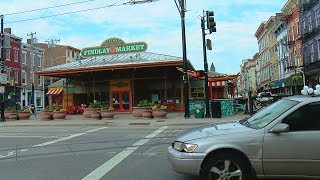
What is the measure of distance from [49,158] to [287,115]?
21.3 ft

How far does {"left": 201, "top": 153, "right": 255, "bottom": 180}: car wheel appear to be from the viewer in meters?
6.15

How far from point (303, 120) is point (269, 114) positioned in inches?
27.1

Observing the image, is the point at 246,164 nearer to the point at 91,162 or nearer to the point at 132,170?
the point at 132,170

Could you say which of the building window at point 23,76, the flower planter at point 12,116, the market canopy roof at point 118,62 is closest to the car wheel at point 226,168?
the market canopy roof at point 118,62

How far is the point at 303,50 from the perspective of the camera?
163 ft

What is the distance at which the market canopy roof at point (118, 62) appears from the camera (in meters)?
33.6

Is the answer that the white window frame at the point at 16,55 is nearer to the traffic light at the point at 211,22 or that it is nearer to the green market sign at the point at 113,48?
the green market sign at the point at 113,48

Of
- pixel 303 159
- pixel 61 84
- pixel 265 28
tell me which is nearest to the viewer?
pixel 303 159

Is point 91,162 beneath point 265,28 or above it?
beneath

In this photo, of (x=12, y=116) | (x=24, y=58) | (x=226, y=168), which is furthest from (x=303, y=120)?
(x=24, y=58)

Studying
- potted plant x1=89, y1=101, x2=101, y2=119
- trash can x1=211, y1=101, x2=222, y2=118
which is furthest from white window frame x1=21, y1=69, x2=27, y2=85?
trash can x1=211, y1=101, x2=222, y2=118

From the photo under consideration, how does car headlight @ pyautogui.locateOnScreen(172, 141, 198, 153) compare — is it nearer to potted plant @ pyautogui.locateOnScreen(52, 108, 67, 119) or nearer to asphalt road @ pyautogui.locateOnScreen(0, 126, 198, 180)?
asphalt road @ pyautogui.locateOnScreen(0, 126, 198, 180)

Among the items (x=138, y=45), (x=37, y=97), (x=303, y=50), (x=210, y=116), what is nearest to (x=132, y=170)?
(x=210, y=116)

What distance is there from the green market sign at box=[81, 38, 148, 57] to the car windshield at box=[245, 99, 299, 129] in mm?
30118
